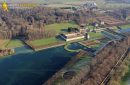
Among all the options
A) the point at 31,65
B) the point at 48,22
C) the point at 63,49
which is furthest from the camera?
the point at 48,22

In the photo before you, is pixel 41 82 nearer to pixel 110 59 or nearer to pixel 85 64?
pixel 85 64

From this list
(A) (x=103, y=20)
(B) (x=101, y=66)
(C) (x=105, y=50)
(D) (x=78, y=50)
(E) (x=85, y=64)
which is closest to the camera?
(B) (x=101, y=66)

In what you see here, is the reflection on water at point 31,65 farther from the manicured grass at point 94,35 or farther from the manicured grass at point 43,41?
the manicured grass at point 94,35

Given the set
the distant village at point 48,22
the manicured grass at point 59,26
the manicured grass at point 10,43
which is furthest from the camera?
the manicured grass at point 59,26

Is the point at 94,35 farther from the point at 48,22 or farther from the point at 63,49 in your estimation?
the point at 48,22

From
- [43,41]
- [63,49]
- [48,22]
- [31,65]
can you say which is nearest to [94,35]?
[63,49]

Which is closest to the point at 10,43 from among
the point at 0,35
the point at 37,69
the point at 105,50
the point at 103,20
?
the point at 0,35

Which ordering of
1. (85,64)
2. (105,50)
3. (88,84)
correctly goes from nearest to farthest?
(88,84)
(85,64)
(105,50)

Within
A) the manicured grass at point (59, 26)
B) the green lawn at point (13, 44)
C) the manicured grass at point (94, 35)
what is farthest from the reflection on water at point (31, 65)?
the manicured grass at point (59, 26)
